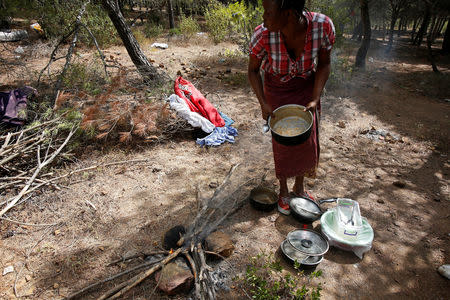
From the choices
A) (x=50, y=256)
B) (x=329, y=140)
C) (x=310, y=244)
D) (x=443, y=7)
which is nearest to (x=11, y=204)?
(x=50, y=256)

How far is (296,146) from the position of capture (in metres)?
2.02

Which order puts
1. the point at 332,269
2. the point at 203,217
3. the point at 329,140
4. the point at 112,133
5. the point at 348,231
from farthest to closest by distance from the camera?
1. the point at 329,140
2. the point at 112,133
3. the point at 203,217
4. the point at 348,231
5. the point at 332,269

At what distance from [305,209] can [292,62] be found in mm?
1213

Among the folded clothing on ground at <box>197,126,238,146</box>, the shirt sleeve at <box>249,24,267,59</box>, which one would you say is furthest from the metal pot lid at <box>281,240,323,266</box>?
the folded clothing on ground at <box>197,126,238,146</box>

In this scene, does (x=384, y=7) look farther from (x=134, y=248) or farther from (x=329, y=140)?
(x=134, y=248)

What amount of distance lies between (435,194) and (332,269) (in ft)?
5.53

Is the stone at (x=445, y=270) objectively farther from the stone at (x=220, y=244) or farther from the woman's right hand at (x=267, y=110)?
the woman's right hand at (x=267, y=110)

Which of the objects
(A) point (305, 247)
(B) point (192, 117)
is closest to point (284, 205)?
(A) point (305, 247)

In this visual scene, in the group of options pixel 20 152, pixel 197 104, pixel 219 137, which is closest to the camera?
pixel 20 152

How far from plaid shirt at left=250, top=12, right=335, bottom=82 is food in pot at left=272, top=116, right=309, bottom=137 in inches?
11.8

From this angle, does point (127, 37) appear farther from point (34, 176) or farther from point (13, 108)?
point (34, 176)

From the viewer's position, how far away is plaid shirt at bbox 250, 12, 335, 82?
1.68 meters

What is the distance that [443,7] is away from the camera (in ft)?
29.0

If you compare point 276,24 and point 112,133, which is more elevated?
point 276,24
